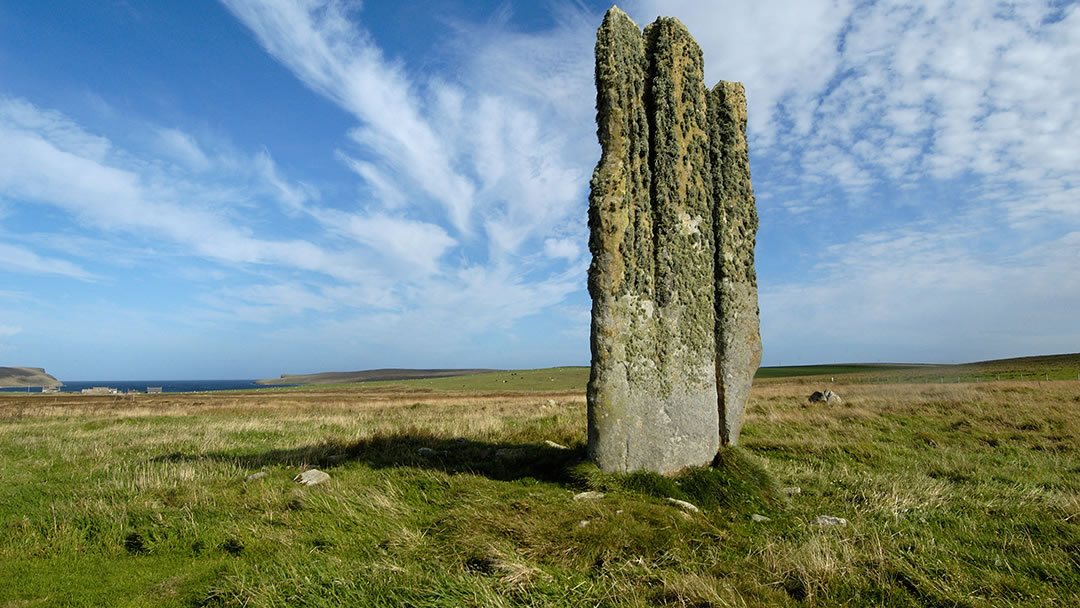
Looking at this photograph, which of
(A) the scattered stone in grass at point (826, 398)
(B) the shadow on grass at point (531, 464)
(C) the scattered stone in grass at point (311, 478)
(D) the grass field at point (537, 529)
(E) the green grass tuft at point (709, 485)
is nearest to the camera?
(D) the grass field at point (537, 529)

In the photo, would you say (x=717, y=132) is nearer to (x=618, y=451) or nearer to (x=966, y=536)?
(x=618, y=451)

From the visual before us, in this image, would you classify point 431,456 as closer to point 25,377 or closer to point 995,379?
point 995,379

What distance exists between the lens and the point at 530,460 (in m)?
8.96

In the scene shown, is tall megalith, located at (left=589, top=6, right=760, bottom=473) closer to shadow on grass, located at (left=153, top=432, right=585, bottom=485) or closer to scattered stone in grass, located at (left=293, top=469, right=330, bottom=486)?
shadow on grass, located at (left=153, top=432, right=585, bottom=485)

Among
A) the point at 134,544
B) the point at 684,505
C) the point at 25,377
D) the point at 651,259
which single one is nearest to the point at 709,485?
the point at 684,505

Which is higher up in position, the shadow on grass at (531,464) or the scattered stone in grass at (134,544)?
the shadow on grass at (531,464)

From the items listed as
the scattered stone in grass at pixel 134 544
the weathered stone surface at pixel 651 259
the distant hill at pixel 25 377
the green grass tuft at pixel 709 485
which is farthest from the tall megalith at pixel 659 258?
the distant hill at pixel 25 377

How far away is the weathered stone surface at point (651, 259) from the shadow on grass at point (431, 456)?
3.96 ft

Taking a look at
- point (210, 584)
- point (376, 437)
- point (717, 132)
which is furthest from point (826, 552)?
point (376, 437)

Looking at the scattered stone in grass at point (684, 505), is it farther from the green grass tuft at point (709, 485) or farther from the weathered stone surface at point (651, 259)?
the weathered stone surface at point (651, 259)

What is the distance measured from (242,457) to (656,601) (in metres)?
9.65

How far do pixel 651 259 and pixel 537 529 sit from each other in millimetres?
4352

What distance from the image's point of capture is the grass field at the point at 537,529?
4.24 meters

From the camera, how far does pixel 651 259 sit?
318 inches
